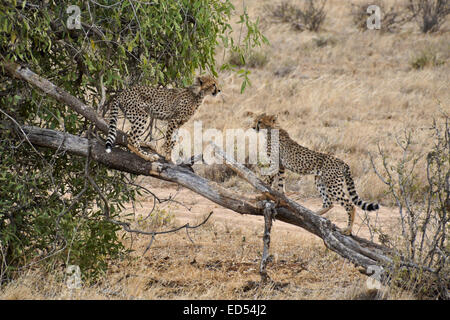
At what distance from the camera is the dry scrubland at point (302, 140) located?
566 centimetres

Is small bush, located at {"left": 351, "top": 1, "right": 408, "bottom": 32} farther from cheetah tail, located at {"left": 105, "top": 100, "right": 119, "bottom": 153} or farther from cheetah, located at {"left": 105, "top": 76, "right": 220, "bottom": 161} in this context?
cheetah tail, located at {"left": 105, "top": 100, "right": 119, "bottom": 153}

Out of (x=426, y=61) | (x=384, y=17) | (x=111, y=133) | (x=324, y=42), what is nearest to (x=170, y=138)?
(x=111, y=133)

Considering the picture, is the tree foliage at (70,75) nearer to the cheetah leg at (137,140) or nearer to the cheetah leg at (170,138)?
the cheetah leg at (137,140)

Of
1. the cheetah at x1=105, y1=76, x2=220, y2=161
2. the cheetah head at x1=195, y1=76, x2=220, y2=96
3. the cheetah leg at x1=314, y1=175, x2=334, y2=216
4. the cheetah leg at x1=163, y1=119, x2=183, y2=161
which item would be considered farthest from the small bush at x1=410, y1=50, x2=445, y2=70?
the cheetah leg at x1=163, y1=119, x2=183, y2=161

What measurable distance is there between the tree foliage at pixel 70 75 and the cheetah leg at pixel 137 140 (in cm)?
38

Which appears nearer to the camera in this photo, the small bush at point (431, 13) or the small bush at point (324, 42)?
the small bush at point (324, 42)

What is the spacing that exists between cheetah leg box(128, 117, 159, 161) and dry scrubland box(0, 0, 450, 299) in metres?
1.03

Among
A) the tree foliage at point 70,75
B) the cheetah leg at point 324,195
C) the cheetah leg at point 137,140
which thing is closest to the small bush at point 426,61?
the cheetah leg at point 324,195

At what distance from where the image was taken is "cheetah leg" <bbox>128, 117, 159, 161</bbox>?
5.41 metres

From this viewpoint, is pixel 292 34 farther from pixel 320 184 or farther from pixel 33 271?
pixel 33 271

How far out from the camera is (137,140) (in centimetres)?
567

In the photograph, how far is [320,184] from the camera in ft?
22.9

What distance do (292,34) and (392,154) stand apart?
9661mm

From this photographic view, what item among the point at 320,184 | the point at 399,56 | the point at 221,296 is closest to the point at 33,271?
the point at 221,296
